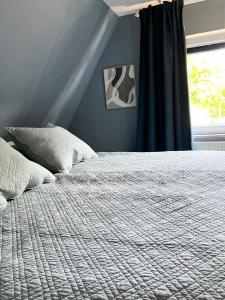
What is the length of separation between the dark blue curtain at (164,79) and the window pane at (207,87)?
1.11ft

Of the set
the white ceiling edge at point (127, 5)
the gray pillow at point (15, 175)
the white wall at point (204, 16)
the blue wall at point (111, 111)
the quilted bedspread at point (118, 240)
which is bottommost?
the quilted bedspread at point (118, 240)

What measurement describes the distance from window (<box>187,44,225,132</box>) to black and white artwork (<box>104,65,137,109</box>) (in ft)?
2.15

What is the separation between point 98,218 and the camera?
97 cm

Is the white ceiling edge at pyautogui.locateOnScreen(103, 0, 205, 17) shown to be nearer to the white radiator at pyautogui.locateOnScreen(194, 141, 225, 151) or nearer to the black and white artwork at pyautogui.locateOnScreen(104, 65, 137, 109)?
the black and white artwork at pyautogui.locateOnScreen(104, 65, 137, 109)

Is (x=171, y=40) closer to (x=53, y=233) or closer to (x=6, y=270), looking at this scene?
(x=53, y=233)

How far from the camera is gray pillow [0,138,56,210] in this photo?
48.9 inches

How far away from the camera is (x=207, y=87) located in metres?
3.20

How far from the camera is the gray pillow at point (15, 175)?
124cm

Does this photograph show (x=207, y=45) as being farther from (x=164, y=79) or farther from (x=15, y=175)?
(x=15, y=175)

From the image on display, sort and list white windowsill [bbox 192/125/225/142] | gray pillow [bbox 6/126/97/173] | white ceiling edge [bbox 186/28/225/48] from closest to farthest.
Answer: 1. gray pillow [bbox 6/126/97/173]
2. white ceiling edge [bbox 186/28/225/48]
3. white windowsill [bbox 192/125/225/142]

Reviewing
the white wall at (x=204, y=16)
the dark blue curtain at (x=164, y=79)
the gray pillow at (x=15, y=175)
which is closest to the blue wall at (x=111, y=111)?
the dark blue curtain at (x=164, y=79)

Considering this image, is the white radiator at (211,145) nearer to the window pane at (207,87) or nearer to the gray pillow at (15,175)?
the window pane at (207,87)

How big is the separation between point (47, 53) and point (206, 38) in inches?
64.6

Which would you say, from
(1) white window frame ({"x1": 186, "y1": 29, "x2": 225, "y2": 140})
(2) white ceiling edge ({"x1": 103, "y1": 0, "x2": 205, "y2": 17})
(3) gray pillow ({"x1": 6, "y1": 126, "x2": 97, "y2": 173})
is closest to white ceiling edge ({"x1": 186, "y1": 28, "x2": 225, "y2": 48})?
(1) white window frame ({"x1": 186, "y1": 29, "x2": 225, "y2": 140})
